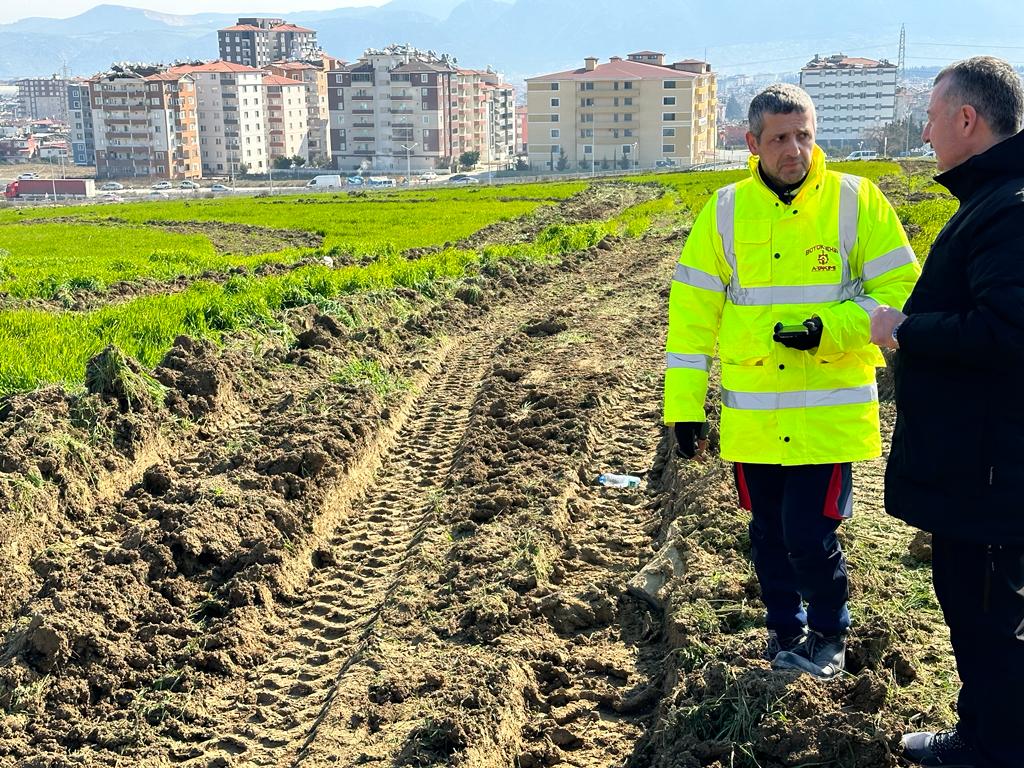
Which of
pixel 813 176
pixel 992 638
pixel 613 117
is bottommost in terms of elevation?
pixel 992 638

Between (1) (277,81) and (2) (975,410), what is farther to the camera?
(1) (277,81)

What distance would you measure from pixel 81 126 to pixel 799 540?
163800 mm

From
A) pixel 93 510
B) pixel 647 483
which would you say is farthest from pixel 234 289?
pixel 647 483

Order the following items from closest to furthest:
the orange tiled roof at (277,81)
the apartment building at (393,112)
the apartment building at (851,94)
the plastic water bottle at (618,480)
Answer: the plastic water bottle at (618,480), the apartment building at (393,112), the orange tiled roof at (277,81), the apartment building at (851,94)

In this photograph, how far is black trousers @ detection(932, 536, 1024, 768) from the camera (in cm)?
312

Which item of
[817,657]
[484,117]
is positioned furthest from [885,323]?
[484,117]

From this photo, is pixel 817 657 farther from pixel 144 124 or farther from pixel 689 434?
pixel 144 124

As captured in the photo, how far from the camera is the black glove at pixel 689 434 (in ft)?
13.5

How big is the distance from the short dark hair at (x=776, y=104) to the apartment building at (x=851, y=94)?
160129 mm

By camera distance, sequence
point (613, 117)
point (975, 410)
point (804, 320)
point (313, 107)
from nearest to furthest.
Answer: point (975, 410) → point (804, 320) → point (613, 117) → point (313, 107)

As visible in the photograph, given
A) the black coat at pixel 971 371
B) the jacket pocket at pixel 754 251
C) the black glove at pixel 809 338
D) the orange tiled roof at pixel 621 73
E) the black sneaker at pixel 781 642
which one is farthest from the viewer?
the orange tiled roof at pixel 621 73

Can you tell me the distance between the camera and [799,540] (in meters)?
3.91

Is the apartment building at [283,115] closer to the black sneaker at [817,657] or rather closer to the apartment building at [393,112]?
the apartment building at [393,112]

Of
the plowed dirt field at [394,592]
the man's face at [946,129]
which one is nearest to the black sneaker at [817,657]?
the plowed dirt field at [394,592]
